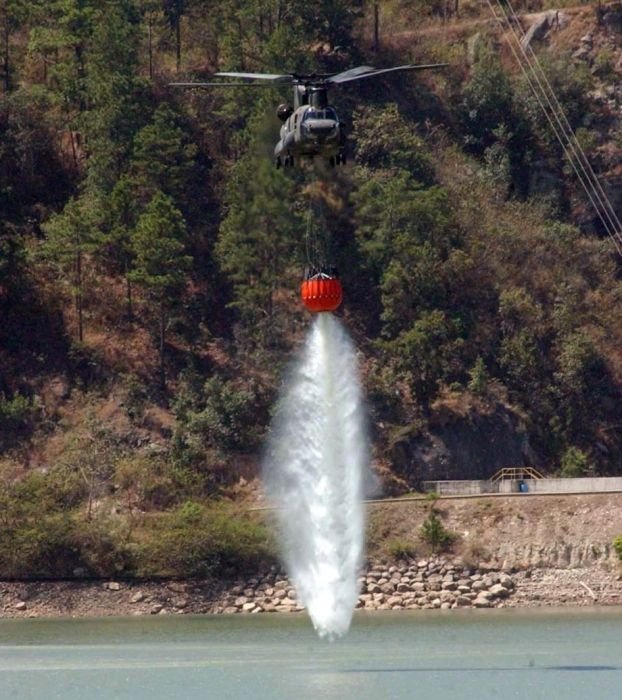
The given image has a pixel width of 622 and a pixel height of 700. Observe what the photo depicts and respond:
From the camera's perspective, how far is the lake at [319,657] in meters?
56.6

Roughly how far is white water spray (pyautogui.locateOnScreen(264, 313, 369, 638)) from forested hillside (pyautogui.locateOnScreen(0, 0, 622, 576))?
1341 mm

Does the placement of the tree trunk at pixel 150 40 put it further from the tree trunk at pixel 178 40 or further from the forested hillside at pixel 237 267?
the tree trunk at pixel 178 40

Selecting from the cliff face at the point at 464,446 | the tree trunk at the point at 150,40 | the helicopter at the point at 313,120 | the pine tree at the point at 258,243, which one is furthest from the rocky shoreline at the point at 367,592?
the tree trunk at the point at 150,40

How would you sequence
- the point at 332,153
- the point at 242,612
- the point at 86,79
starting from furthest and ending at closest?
the point at 86,79 < the point at 242,612 < the point at 332,153

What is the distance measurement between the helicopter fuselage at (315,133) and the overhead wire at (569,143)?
193ft

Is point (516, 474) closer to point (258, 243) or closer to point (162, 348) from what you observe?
point (258, 243)

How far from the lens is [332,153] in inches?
2287

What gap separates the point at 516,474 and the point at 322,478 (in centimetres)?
3130

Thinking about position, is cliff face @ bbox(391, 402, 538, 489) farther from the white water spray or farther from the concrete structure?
the white water spray

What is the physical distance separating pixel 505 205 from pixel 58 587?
39477 mm

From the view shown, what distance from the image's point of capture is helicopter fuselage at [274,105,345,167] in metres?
57.0

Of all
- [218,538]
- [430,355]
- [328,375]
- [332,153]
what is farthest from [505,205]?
[332,153]

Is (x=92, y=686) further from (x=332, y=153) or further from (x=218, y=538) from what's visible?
(x=218, y=538)

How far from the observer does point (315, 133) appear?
56.9 m
